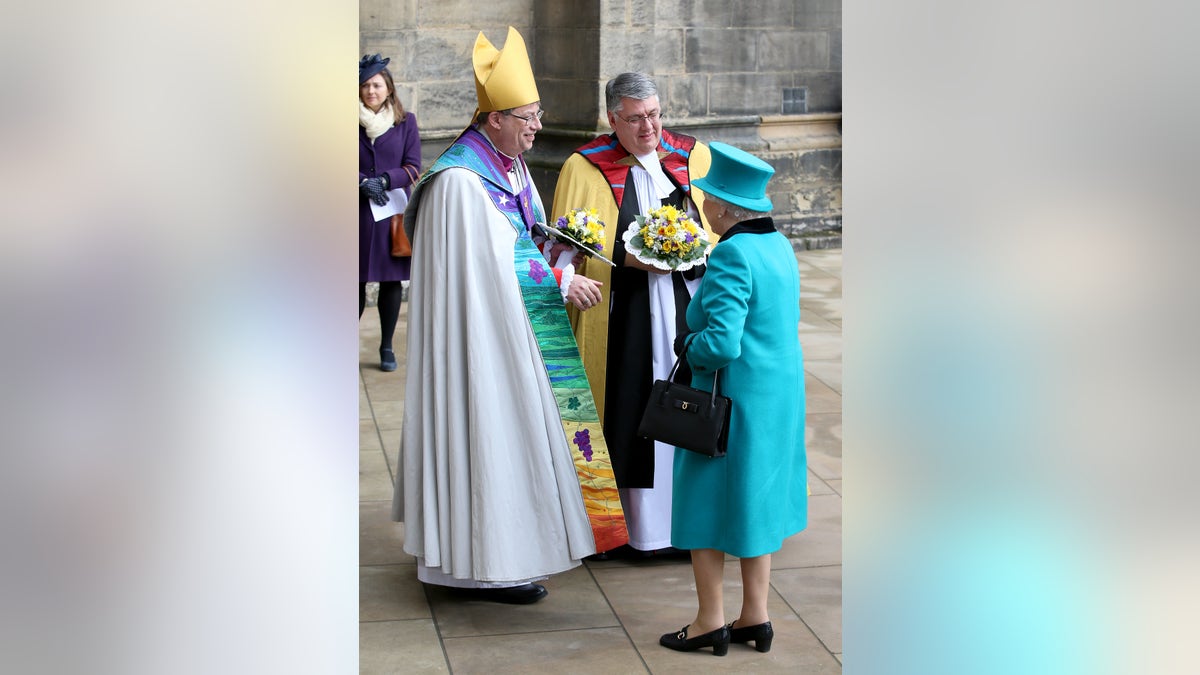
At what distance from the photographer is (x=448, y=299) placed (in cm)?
420

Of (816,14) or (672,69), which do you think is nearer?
(672,69)

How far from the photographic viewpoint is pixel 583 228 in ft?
15.1

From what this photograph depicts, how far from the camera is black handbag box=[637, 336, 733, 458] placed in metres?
3.85

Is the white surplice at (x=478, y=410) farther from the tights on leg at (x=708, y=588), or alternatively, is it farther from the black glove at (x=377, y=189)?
the black glove at (x=377, y=189)

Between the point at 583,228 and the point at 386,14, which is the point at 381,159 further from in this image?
the point at 583,228

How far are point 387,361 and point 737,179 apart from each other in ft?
14.3

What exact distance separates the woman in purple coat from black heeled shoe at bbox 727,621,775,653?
12.7 feet

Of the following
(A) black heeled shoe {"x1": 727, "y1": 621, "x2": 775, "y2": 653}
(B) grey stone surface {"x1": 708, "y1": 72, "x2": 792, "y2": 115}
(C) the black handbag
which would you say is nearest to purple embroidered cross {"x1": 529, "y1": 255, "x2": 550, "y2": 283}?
(C) the black handbag

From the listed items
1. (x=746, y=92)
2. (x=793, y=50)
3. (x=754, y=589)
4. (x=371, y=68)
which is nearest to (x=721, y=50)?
(x=746, y=92)

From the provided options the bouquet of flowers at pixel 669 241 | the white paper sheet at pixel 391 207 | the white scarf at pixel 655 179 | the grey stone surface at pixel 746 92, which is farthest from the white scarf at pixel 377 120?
the grey stone surface at pixel 746 92

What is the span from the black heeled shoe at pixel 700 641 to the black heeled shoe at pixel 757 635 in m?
0.04

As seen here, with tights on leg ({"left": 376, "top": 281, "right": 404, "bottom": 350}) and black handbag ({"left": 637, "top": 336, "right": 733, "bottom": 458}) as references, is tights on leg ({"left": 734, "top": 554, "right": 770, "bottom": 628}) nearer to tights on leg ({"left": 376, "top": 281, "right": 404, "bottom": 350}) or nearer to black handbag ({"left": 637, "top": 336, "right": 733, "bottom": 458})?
black handbag ({"left": 637, "top": 336, "right": 733, "bottom": 458})
